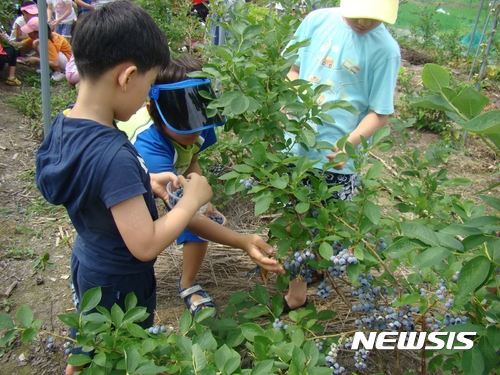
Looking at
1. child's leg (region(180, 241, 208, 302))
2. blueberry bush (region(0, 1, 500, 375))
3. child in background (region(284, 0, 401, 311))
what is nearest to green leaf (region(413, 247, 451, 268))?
blueberry bush (region(0, 1, 500, 375))

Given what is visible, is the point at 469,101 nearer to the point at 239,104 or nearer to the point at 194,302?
the point at 239,104

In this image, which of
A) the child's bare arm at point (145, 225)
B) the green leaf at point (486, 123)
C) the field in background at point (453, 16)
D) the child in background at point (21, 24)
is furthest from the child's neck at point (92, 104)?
the field in background at point (453, 16)

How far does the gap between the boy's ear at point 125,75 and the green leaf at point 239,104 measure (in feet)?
0.91

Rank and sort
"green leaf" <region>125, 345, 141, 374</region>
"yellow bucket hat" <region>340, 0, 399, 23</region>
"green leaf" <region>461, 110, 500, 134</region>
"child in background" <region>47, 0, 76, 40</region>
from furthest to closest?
1. "child in background" <region>47, 0, 76, 40</region>
2. "yellow bucket hat" <region>340, 0, 399, 23</region>
3. "green leaf" <region>125, 345, 141, 374</region>
4. "green leaf" <region>461, 110, 500, 134</region>

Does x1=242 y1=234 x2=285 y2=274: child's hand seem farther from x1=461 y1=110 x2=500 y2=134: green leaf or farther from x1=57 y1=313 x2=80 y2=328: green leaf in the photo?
x1=461 y1=110 x2=500 y2=134: green leaf

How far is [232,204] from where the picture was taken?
3.14 meters

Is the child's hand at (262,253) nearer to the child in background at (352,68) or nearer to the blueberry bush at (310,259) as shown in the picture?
the blueberry bush at (310,259)

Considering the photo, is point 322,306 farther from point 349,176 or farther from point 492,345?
point 492,345

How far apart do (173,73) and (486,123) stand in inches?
48.5

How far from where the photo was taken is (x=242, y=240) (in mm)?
1597

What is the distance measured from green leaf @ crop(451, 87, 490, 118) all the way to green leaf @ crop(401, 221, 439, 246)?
23 cm

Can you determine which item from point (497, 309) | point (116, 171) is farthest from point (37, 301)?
point (497, 309)

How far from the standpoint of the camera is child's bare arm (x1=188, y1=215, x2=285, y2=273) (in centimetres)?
152

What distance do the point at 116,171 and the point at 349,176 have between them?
1280 mm
